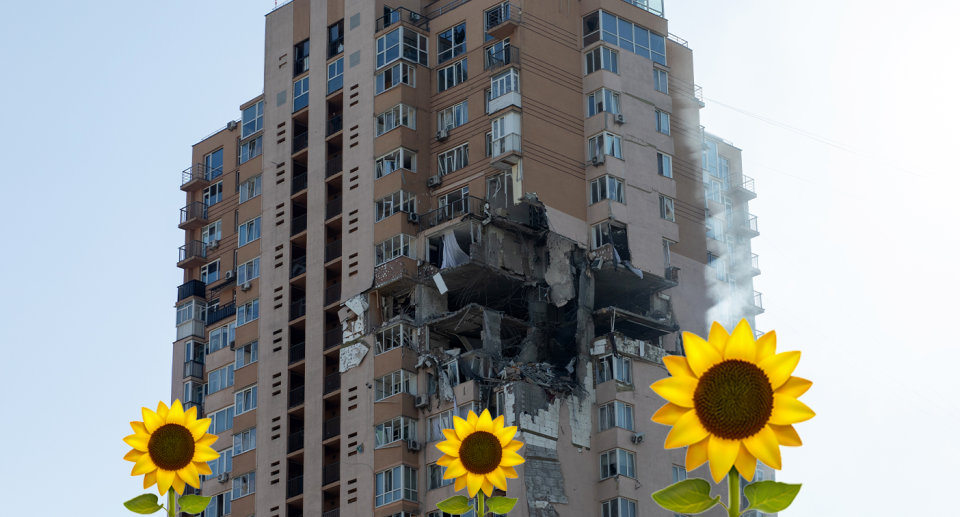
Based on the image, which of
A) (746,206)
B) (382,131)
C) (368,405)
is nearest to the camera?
(368,405)

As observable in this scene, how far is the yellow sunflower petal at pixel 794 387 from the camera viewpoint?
6.81 m

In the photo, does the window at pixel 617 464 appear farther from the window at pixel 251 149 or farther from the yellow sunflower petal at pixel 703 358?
the yellow sunflower petal at pixel 703 358

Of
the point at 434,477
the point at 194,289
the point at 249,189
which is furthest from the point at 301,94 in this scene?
the point at 434,477

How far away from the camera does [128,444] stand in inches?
353

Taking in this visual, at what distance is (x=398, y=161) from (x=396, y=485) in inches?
644

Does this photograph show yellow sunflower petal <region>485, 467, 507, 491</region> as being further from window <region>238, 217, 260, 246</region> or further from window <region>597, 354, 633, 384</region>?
window <region>238, 217, 260, 246</region>

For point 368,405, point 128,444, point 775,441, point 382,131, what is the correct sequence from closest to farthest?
point 775,441 < point 128,444 < point 368,405 < point 382,131

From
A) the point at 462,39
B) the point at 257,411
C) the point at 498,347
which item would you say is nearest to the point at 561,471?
the point at 498,347

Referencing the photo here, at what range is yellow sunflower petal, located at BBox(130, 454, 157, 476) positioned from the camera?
350 inches

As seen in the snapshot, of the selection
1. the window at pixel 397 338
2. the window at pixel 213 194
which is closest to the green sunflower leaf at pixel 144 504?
the window at pixel 397 338

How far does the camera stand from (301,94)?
75000 mm

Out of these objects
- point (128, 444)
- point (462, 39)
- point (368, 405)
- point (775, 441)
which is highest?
point (462, 39)

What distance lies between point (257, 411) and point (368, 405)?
941cm

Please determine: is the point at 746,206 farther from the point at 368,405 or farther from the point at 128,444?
the point at 128,444
